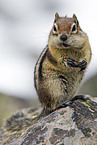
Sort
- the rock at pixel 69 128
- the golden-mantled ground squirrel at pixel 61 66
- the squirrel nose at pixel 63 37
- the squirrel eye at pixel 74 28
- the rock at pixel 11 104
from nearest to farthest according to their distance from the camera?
the rock at pixel 69 128 < the squirrel nose at pixel 63 37 < the squirrel eye at pixel 74 28 < the golden-mantled ground squirrel at pixel 61 66 < the rock at pixel 11 104

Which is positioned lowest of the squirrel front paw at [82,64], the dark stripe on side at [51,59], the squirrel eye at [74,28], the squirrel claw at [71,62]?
the squirrel front paw at [82,64]

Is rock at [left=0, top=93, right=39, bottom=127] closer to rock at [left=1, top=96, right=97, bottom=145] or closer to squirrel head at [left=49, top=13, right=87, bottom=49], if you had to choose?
rock at [left=1, top=96, right=97, bottom=145]

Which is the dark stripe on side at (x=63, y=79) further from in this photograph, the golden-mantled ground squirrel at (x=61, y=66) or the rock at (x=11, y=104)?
the rock at (x=11, y=104)

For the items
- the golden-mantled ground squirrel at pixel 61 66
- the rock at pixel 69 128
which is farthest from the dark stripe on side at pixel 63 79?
the rock at pixel 69 128

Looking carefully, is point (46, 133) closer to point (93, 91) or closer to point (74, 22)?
point (74, 22)

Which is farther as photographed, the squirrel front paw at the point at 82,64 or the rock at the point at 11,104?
the rock at the point at 11,104

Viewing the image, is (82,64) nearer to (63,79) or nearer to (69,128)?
(63,79)

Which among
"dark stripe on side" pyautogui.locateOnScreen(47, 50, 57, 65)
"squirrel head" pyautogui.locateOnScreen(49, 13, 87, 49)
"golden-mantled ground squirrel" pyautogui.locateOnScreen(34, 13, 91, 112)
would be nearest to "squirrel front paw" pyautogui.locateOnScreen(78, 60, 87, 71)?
"golden-mantled ground squirrel" pyautogui.locateOnScreen(34, 13, 91, 112)

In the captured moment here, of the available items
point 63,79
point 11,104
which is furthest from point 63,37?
point 11,104

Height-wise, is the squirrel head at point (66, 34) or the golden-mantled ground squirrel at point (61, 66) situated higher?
the squirrel head at point (66, 34)
